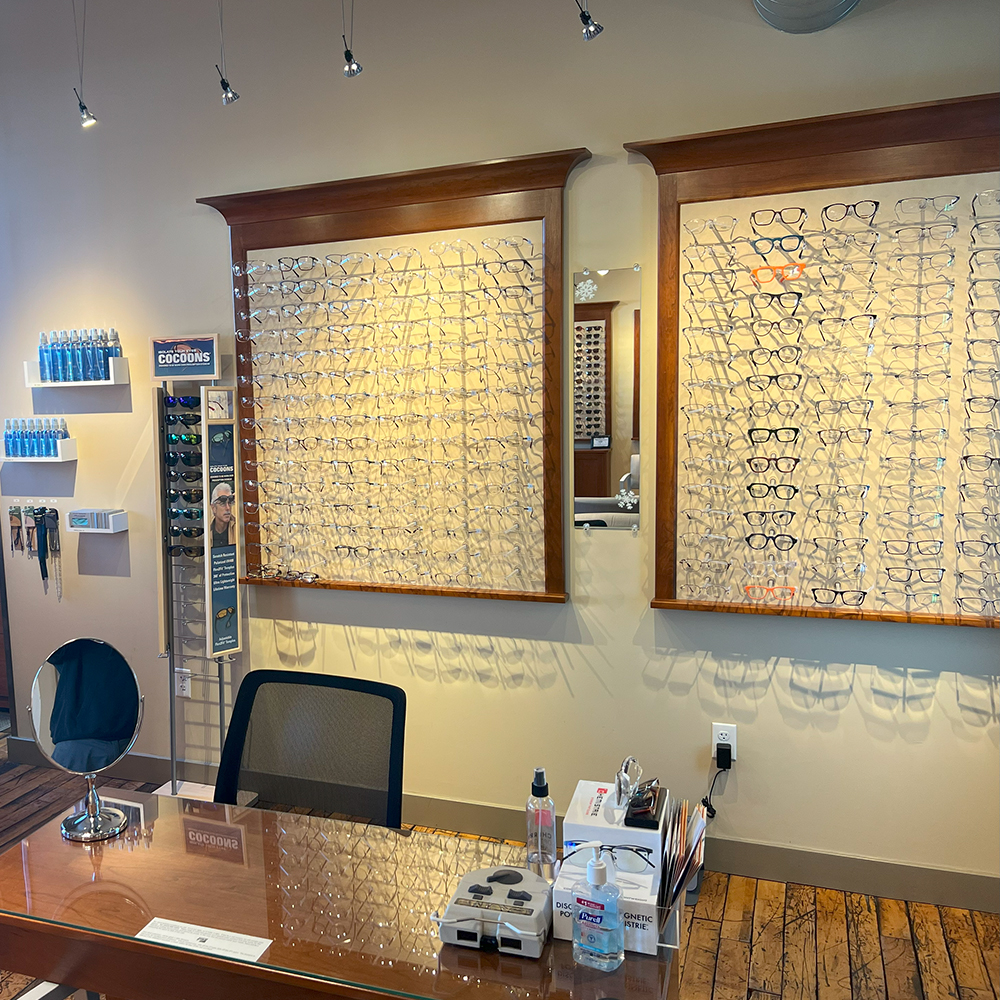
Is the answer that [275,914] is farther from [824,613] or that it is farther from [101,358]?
[101,358]

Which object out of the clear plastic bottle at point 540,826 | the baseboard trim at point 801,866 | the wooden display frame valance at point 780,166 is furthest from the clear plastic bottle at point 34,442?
the clear plastic bottle at point 540,826

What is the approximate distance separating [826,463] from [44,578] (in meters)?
3.40

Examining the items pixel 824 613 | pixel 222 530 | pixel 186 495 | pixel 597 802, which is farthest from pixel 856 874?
pixel 186 495

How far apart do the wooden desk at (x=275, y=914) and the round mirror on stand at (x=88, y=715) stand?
0.28 ft

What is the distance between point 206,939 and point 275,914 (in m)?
0.12

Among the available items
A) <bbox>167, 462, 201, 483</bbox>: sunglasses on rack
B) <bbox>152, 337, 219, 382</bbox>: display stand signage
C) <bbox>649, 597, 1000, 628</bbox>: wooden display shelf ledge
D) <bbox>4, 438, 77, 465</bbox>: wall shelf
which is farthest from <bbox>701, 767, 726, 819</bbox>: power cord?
<bbox>4, 438, 77, 465</bbox>: wall shelf

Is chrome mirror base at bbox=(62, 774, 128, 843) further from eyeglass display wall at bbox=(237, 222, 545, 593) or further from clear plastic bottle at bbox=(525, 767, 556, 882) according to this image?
eyeglass display wall at bbox=(237, 222, 545, 593)

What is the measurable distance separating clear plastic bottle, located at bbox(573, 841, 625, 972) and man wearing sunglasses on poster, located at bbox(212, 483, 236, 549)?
92.4 inches

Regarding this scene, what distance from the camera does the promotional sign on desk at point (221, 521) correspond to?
3.17m

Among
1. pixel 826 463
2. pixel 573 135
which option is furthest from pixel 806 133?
pixel 826 463

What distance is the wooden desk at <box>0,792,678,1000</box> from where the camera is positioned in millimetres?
1263

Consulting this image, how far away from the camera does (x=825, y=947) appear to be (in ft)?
7.88

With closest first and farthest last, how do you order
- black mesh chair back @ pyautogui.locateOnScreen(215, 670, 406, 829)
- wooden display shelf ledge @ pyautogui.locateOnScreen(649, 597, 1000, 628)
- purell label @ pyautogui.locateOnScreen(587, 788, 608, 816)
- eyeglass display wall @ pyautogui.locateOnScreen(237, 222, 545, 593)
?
purell label @ pyautogui.locateOnScreen(587, 788, 608, 816)
black mesh chair back @ pyautogui.locateOnScreen(215, 670, 406, 829)
wooden display shelf ledge @ pyautogui.locateOnScreen(649, 597, 1000, 628)
eyeglass display wall @ pyautogui.locateOnScreen(237, 222, 545, 593)

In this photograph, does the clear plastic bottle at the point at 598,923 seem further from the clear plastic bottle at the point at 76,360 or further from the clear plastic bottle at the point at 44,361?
the clear plastic bottle at the point at 44,361
